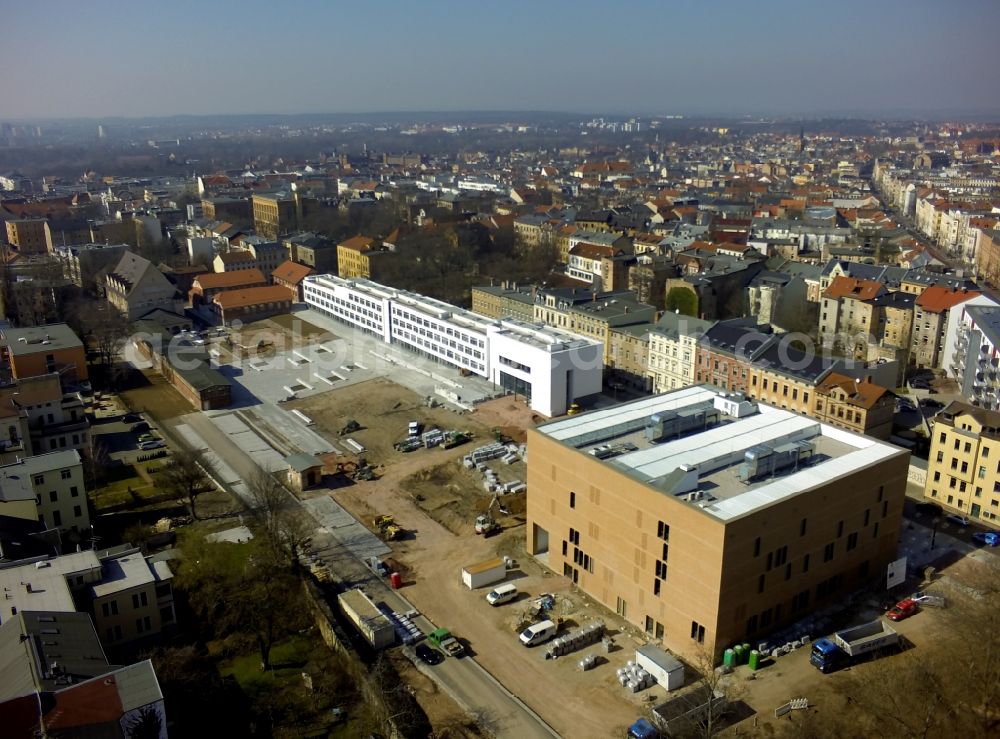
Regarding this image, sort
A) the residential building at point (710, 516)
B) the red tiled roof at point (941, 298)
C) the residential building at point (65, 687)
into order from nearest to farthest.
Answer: the residential building at point (65, 687) → the residential building at point (710, 516) → the red tiled roof at point (941, 298)

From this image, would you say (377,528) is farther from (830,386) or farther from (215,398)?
(830,386)

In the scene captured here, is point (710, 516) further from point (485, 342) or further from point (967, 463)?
point (485, 342)

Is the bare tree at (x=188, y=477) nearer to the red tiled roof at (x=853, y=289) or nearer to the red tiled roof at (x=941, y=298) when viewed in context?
the red tiled roof at (x=853, y=289)

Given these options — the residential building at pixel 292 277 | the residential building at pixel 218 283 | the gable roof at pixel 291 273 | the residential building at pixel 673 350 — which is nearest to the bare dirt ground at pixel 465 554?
the residential building at pixel 673 350

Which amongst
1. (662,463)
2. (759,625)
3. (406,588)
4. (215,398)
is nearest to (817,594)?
(759,625)

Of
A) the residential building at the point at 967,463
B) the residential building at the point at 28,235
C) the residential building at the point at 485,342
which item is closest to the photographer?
the residential building at the point at 967,463

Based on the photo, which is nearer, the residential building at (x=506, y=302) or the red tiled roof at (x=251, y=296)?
the residential building at (x=506, y=302)

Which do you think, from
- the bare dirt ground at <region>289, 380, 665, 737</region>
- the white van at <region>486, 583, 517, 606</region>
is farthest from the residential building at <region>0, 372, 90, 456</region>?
the white van at <region>486, 583, 517, 606</region>

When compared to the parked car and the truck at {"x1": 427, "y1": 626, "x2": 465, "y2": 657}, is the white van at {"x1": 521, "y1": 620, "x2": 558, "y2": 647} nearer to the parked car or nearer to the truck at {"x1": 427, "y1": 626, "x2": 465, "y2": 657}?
the truck at {"x1": 427, "y1": 626, "x2": 465, "y2": 657}

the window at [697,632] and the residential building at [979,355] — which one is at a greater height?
the residential building at [979,355]
